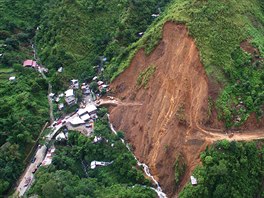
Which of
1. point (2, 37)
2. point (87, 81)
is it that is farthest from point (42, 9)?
point (87, 81)

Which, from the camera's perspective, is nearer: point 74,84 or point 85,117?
point 85,117

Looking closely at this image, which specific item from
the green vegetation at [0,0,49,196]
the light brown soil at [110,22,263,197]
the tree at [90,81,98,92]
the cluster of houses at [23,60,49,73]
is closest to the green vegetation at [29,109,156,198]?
the light brown soil at [110,22,263,197]

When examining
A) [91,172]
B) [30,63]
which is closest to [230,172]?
[91,172]

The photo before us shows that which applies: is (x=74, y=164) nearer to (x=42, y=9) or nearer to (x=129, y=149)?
(x=129, y=149)

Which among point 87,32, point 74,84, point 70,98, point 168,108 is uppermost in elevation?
point 87,32

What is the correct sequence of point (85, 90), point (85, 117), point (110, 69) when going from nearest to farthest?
point (85, 117) → point (110, 69) → point (85, 90)

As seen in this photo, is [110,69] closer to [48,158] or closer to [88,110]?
[88,110]
